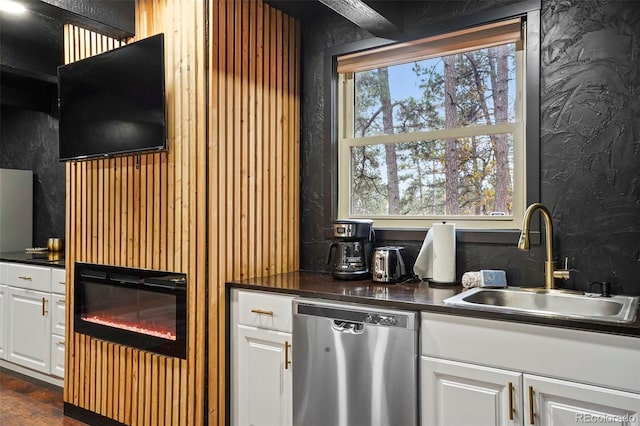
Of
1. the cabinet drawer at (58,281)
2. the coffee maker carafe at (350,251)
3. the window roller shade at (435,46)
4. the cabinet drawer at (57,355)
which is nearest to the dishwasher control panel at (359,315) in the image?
the coffee maker carafe at (350,251)

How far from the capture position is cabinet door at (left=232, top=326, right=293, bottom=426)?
2.36 m

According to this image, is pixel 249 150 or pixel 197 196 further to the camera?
pixel 249 150

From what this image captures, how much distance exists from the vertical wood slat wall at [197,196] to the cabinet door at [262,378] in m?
0.12

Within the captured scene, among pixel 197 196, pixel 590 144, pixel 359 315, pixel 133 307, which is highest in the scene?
pixel 590 144

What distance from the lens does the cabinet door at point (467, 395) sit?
1.75 metres

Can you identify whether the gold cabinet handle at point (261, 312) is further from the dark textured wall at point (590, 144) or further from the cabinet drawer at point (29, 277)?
the cabinet drawer at point (29, 277)

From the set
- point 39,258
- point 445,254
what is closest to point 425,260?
point 445,254

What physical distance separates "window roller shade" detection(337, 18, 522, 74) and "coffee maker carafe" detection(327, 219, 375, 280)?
996 millimetres

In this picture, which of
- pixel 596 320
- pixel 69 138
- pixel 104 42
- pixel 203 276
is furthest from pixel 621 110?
pixel 69 138

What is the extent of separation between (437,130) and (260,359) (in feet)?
5.26

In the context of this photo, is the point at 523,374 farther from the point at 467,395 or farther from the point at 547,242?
the point at 547,242

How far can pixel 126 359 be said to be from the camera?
9.29 feet

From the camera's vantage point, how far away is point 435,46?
105 inches

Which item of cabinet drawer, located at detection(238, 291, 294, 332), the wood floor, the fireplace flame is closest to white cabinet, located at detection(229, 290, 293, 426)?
cabinet drawer, located at detection(238, 291, 294, 332)
